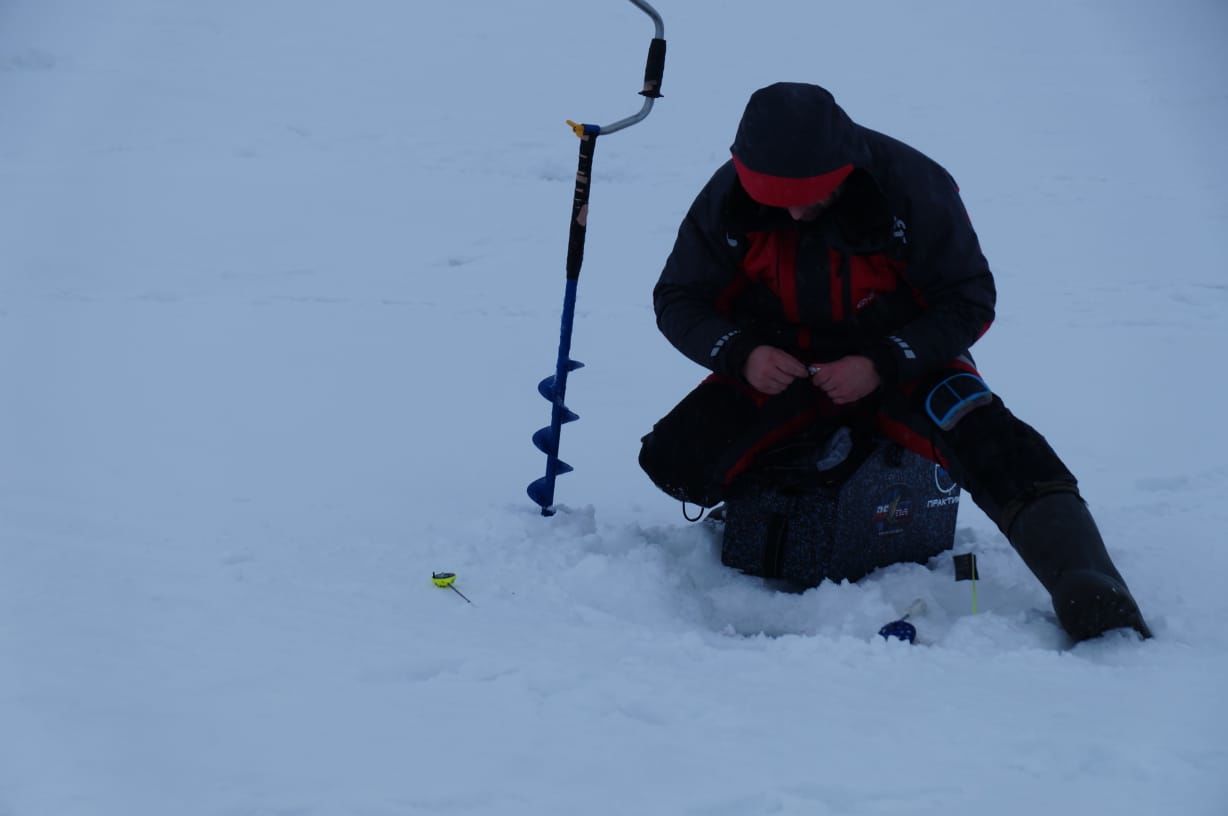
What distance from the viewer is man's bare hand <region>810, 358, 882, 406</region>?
2.84 metres

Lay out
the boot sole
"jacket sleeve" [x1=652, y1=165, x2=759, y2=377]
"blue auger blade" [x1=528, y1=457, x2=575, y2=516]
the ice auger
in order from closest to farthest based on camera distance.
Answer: the boot sole → "jacket sleeve" [x1=652, y1=165, x2=759, y2=377] → the ice auger → "blue auger blade" [x1=528, y1=457, x2=575, y2=516]

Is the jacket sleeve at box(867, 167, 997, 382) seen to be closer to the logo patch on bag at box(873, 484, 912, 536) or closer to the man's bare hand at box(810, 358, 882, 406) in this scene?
the man's bare hand at box(810, 358, 882, 406)

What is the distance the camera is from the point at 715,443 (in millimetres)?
3123

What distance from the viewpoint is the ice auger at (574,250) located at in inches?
127

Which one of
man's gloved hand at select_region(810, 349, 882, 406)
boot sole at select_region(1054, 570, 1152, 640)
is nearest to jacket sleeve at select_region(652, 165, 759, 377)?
man's gloved hand at select_region(810, 349, 882, 406)

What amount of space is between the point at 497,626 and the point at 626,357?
105 inches

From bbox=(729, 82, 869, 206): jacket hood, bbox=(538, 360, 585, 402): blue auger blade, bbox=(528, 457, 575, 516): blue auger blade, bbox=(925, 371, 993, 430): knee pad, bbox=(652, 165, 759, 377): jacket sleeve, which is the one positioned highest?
bbox=(729, 82, 869, 206): jacket hood

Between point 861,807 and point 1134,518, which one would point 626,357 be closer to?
point 1134,518

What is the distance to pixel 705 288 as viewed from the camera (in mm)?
3146

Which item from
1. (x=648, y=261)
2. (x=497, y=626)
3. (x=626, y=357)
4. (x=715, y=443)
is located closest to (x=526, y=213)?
(x=648, y=261)

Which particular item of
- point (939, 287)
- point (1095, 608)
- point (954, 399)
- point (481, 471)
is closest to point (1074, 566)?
point (1095, 608)

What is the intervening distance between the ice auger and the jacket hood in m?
0.52

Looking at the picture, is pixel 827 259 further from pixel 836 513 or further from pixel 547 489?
pixel 547 489

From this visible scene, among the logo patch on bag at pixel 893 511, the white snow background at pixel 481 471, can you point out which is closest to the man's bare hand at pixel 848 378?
the logo patch on bag at pixel 893 511
